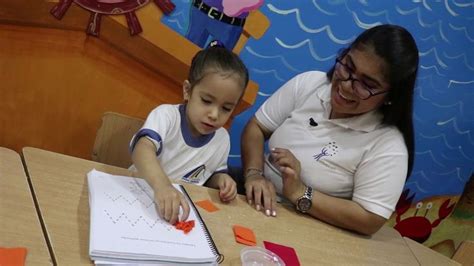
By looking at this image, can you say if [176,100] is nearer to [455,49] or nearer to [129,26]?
[129,26]

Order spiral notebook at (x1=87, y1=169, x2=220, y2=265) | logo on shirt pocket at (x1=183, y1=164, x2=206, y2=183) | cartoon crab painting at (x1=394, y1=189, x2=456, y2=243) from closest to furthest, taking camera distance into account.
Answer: spiral notebook at (x1=87, y1=169, x2=220, y2=265)
logo on shirt pocket at (x1=183, y1=164, x2=206, y2=183)
cartoon crab painting at (x1=394, y1=189, x2=456, y2=243)

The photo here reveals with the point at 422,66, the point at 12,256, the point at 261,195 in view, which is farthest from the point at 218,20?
the point at 12,256

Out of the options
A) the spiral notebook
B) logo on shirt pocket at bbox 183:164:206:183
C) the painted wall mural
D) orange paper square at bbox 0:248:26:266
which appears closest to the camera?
orange paper square at bbox 0:248:26:266

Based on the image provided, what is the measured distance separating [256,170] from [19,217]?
2.89 ft

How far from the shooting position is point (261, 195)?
4.87ft

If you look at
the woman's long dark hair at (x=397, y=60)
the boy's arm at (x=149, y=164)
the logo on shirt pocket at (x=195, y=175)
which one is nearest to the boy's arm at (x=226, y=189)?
the logo on shirt pocket at (x=195, y=175)

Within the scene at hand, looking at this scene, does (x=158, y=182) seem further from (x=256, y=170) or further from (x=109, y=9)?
(x=109, y=9)

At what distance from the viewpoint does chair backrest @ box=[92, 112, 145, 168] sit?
5.43ft

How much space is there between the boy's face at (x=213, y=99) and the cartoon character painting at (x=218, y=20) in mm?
551

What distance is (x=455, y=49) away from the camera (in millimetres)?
2410

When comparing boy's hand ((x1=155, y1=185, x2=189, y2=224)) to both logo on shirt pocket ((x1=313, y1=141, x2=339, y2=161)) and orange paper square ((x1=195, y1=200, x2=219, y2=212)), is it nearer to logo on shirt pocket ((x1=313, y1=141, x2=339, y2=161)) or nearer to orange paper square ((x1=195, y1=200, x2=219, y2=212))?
orange paper square ((x1=195, y1=200, x2=219, y2=212))

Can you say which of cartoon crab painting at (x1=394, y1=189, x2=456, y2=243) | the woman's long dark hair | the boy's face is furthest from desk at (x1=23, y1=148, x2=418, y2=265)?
cartoon crab painting at (x1=394, y1=189, x2=456, y2=243)

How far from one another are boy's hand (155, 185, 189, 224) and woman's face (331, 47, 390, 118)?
70cm

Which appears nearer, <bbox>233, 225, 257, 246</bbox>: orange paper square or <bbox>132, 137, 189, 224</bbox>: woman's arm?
<bbox>132, 137, 189, 224</bbox>: woman's arm
